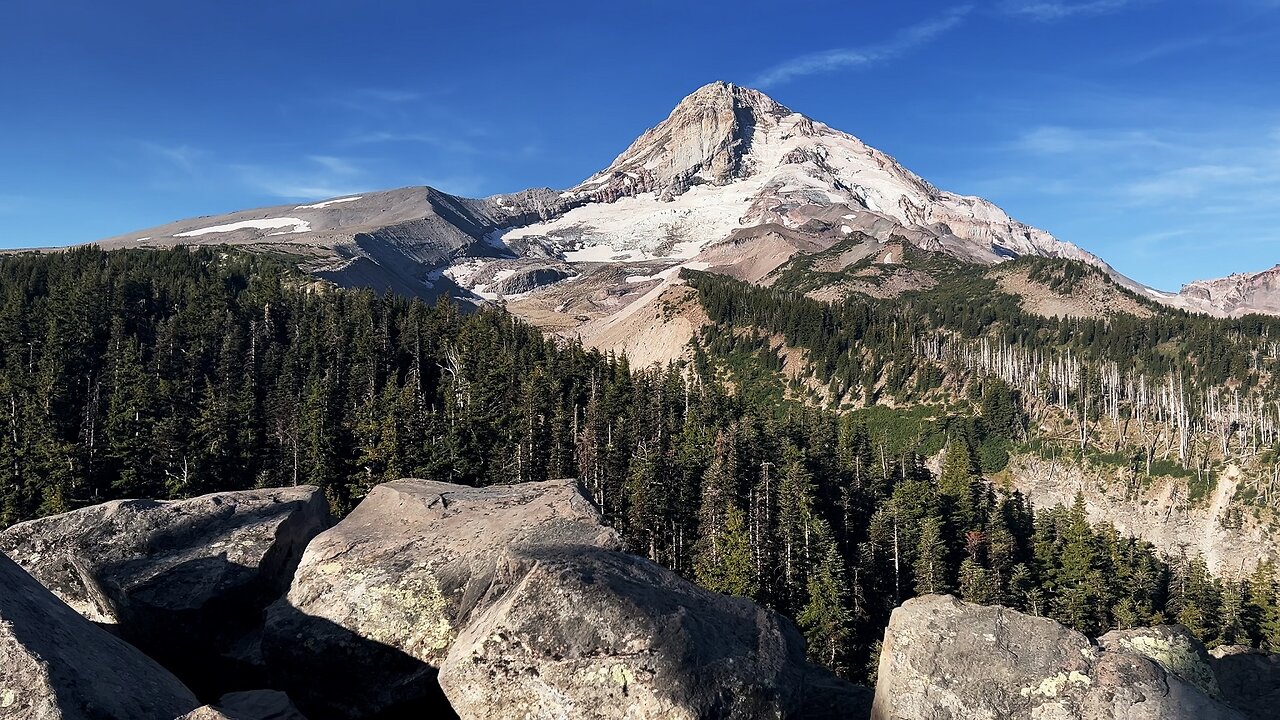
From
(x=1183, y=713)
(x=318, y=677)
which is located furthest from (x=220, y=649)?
(x=1183, y=713)

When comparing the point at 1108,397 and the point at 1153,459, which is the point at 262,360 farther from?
the point at 1108,397

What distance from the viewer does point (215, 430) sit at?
275 ft

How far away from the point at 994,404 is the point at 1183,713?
5905 inches

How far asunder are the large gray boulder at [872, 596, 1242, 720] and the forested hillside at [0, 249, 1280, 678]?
50274 mm

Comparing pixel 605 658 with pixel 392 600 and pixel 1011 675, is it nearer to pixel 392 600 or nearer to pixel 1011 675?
pixel 392 600

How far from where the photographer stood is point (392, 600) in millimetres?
13055

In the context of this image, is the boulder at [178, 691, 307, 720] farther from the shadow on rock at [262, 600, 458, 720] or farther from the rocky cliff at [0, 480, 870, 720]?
the shadow on rock at [262, 600, 458, 720]

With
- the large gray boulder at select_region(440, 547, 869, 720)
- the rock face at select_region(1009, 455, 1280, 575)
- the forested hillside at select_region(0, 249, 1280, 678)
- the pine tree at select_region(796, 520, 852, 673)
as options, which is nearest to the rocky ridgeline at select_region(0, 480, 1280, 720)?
the large gray boulder at select_region(440, 547, 869, 720)

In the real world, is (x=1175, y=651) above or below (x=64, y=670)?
below

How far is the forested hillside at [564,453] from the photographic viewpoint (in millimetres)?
71562

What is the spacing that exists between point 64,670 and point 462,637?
4.67 meters

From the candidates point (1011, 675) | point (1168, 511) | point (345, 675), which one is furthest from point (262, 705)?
point (1168, 511)

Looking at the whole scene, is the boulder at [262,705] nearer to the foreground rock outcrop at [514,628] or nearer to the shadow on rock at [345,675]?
the shadow on rock at [345,675]

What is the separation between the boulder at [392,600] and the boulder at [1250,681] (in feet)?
39.8
